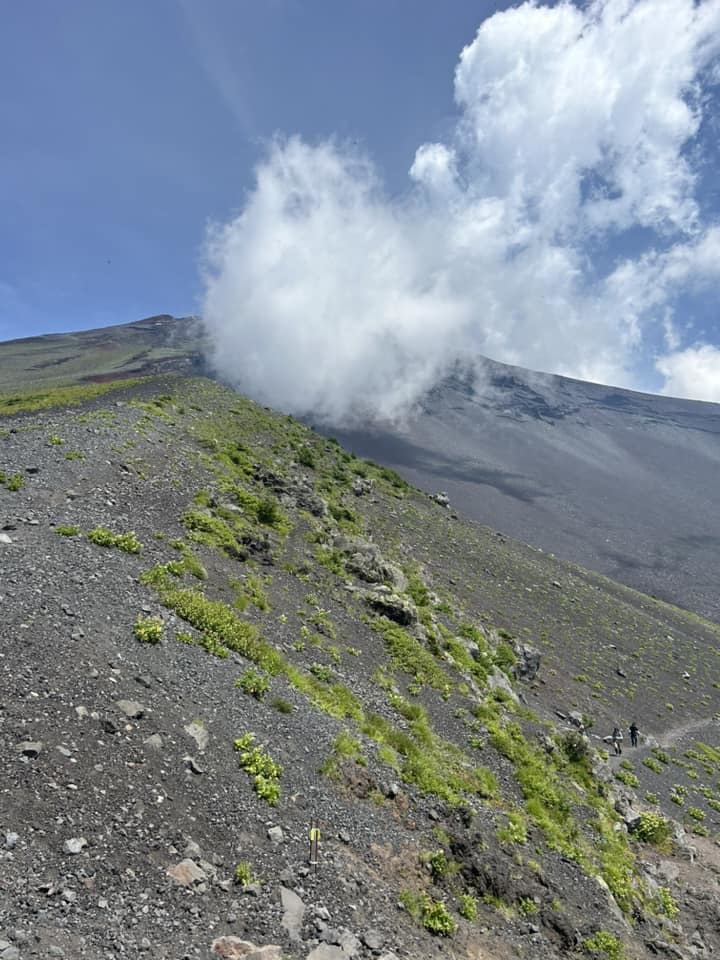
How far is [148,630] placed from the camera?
35.1 ft

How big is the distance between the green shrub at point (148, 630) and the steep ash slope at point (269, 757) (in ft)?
0.14

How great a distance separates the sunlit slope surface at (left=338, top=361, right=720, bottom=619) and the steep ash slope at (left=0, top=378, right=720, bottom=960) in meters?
69.2


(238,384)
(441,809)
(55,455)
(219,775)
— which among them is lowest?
(441,809)

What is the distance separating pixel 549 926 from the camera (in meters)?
9.72

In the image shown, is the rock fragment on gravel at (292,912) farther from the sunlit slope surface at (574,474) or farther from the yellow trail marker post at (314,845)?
the sunlit slope surface at (574,474)

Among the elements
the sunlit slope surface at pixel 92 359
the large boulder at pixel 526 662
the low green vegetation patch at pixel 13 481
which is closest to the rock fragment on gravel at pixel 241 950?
the low green vegetation patch at pixel 13 481

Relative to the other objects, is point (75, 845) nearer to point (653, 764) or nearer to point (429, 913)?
point (429, 913)

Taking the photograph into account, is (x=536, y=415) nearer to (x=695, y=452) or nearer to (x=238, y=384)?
(x=695, y=452)

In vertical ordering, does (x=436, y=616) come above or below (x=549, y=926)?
above

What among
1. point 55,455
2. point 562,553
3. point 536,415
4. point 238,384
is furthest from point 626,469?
point 55,455

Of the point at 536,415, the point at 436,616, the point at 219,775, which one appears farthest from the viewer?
the point at 536,415

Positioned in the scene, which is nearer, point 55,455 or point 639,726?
point 55,455

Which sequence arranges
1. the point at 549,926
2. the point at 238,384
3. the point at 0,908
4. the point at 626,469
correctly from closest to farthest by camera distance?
the point at 0,908 → the point at 549,926 → the point at 238,384 → the point at 626,469

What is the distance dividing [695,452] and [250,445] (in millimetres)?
188008
